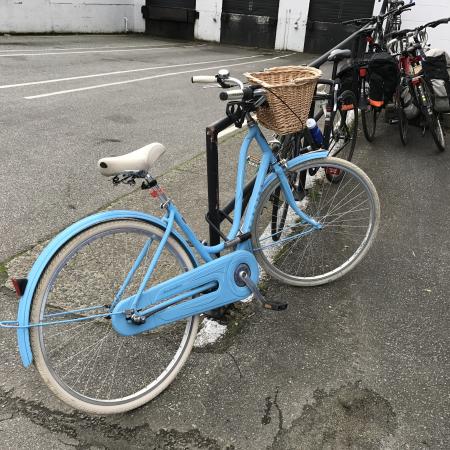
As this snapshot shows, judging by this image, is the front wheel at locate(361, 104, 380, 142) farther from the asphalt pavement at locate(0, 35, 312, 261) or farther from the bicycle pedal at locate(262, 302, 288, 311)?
the bicycle pedal at locate(262, 302, 288, 311)

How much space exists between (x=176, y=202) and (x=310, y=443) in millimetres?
2640

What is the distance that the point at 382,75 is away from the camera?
17.4 ft

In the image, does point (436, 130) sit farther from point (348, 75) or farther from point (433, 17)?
point (433, 17)

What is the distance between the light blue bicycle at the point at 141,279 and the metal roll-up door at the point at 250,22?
1981 centimetres

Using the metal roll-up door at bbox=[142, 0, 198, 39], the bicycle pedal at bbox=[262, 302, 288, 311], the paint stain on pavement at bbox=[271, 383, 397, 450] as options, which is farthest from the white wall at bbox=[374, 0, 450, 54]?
the paint stain on pavement at bbox=[271, 383, 397, 450]

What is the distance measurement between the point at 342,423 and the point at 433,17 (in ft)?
51.4

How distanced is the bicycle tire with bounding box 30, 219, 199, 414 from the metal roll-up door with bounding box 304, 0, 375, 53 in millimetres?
18801

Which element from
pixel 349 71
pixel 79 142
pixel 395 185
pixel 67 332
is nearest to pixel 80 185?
pixel 79 142

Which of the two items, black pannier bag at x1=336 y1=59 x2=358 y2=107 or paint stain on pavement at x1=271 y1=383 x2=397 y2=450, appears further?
black pannier bag at x1=336 y1=59 x2=358 y2=107

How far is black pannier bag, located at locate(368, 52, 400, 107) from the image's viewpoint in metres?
5.27

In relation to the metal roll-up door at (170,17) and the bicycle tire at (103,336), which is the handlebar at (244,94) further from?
the metal roll-up door at (170,17)

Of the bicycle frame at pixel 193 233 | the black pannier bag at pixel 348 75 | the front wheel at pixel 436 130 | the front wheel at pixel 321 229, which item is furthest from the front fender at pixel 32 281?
the front wheel at pixel 436 130

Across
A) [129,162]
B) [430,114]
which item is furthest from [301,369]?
[430,114]

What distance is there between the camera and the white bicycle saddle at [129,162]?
75.1 inches
